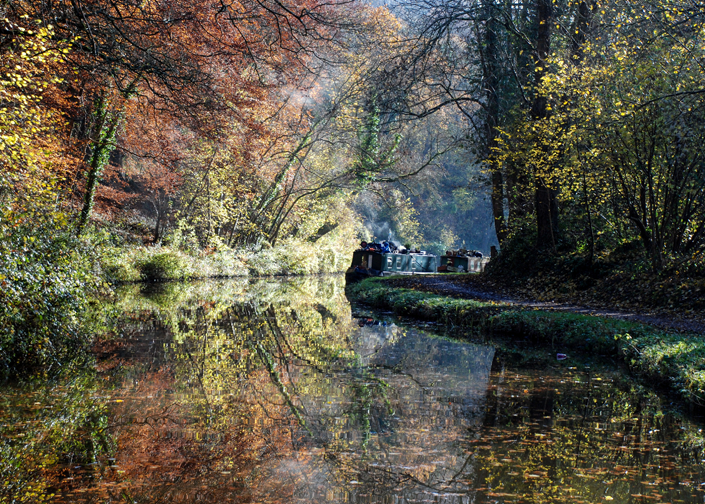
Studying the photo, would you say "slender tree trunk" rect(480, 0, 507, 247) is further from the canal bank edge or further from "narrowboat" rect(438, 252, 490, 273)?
"narrowboat" rect(438, 252, 490, 273)

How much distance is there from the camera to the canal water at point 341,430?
3799mm

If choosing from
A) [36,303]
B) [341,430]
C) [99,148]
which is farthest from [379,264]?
[341,430]

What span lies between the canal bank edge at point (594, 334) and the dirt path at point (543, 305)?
2.58 ft

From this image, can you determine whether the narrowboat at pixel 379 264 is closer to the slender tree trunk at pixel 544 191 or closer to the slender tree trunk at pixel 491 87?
the slender tree trunk at pixel 491 87

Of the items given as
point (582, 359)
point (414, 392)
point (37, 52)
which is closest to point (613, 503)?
point (414, 392)

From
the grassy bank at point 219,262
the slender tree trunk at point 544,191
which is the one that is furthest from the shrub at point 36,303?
the slender tree trunk at point 544,191

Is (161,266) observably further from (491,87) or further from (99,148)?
(491,87)

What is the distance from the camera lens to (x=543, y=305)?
1254 cm

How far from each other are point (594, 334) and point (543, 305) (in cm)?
378

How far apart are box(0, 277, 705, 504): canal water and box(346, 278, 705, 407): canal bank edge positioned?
338 millimetres

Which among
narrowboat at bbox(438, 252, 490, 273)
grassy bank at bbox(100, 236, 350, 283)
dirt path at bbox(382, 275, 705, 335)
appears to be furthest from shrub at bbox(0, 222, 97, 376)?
narrowboat at bbox(438, 252, 490, 273)

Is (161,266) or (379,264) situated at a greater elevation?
(379,264)

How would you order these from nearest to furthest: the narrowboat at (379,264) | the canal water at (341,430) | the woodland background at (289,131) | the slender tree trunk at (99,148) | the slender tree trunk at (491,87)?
the canal water at (341,430), the woodland background at (289,131), the slender tree trunk at (99,148), the slender tree trunk at (491,87), the narrowboat at (379,264)

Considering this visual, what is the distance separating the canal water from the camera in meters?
3.80
